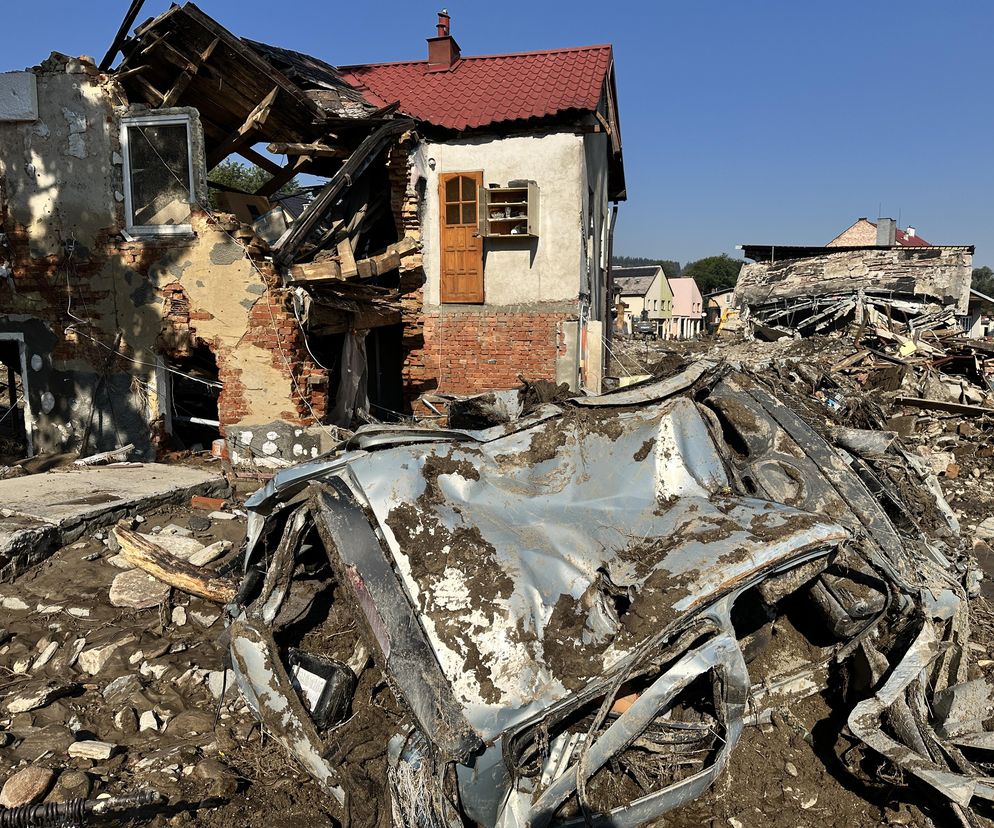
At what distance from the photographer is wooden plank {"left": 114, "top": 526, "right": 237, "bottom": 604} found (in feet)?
17.5

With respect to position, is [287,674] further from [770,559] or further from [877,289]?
[877,289]

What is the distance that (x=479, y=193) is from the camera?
1088 cm

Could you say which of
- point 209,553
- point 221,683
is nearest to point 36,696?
point 221,683

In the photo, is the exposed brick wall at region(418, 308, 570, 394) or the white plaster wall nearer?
the white plaster wall

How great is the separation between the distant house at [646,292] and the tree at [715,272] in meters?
21.7

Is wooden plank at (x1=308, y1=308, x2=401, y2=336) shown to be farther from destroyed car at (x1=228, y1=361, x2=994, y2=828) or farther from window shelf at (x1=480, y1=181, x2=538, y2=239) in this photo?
destroyed car at (x1=228, y1=361, x2=994, y2=828)

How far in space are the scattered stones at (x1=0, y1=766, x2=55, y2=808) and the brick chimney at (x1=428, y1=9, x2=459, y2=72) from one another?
12.5m

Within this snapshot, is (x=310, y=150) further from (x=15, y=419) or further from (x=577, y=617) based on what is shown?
(x=577, y=617)

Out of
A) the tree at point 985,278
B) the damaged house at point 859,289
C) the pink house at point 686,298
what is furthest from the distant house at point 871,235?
the tree at point 985,278

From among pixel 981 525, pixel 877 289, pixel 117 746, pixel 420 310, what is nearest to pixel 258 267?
pixel 420 310

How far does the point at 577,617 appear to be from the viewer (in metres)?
3.25

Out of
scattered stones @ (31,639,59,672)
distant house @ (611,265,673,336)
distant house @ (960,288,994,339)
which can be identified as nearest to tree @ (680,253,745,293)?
distant house @ (611,265,673,336)

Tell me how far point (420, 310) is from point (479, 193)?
213cm

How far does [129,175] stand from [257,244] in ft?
6.54
